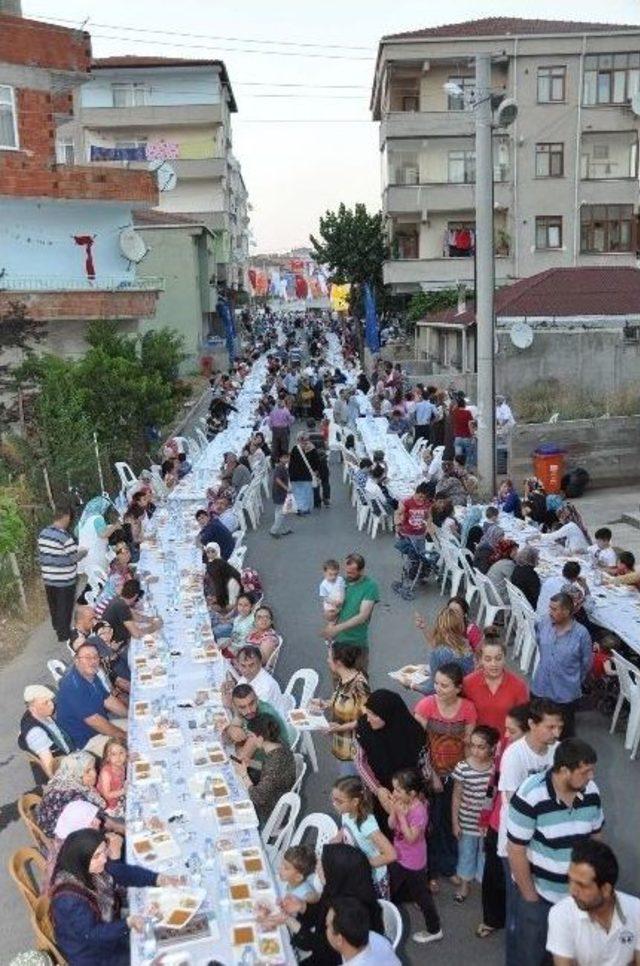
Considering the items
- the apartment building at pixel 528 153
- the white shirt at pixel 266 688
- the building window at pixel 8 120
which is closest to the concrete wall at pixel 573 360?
the building window at pixel 8 120

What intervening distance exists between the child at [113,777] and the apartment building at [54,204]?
1669 centimetres

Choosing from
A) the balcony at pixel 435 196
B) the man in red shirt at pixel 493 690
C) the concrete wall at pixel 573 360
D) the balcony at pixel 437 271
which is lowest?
the man in red shirt at pixel 493 690

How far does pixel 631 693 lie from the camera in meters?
7.26

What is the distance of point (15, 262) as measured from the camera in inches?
893

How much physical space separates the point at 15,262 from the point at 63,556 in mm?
14826

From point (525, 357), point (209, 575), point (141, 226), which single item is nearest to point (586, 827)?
point (209, 575)

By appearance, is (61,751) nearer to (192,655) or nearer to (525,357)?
(192,655)

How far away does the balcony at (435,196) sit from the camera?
3553 cm

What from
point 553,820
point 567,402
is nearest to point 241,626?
point 553,820

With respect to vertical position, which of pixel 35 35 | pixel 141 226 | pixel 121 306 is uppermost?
pixel 35 35

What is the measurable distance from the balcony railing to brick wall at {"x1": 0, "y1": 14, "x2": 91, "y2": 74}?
5.18 metres

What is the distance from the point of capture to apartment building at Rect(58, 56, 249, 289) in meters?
45.3

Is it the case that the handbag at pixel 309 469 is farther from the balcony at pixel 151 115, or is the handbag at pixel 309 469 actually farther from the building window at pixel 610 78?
the balcony at pixel 151 115

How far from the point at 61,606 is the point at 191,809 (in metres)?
5.74
